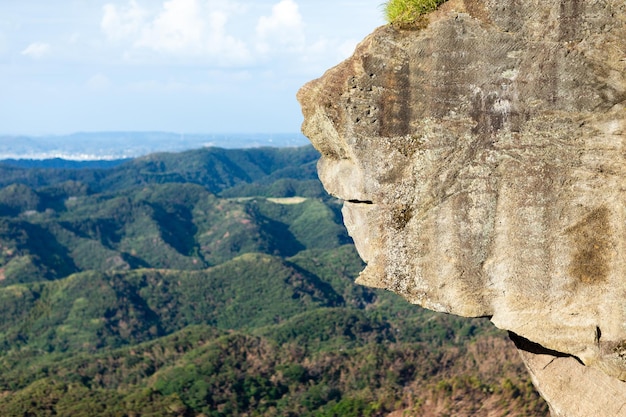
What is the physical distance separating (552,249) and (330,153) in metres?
3.69

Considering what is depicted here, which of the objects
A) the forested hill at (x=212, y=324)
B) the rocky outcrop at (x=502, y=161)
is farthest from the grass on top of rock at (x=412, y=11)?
the forested hill at (x=212, y=324)

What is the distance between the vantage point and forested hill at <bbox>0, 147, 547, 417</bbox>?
35.9m

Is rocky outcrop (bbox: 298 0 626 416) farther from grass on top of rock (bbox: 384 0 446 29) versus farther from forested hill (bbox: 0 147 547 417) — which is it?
forested hill (bbox: 0 147 547 417)

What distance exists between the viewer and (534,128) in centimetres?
945

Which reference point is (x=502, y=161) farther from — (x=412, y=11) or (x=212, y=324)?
(x=212, y=324)

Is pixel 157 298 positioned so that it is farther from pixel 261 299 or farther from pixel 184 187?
pixel 184 187

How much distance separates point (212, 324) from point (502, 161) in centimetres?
8952

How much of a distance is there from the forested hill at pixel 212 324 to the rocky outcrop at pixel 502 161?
825cm

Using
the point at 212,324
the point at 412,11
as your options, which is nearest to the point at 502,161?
the point at 412,11

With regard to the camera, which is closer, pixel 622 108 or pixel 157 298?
pixel 622 108

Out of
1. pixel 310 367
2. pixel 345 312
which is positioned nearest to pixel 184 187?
pixel 345 312

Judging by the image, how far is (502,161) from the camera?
31.6 ft

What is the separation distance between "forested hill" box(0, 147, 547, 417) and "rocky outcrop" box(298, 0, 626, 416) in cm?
825

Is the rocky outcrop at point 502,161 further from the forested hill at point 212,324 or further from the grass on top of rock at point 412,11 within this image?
the forested hill at point 212,324
